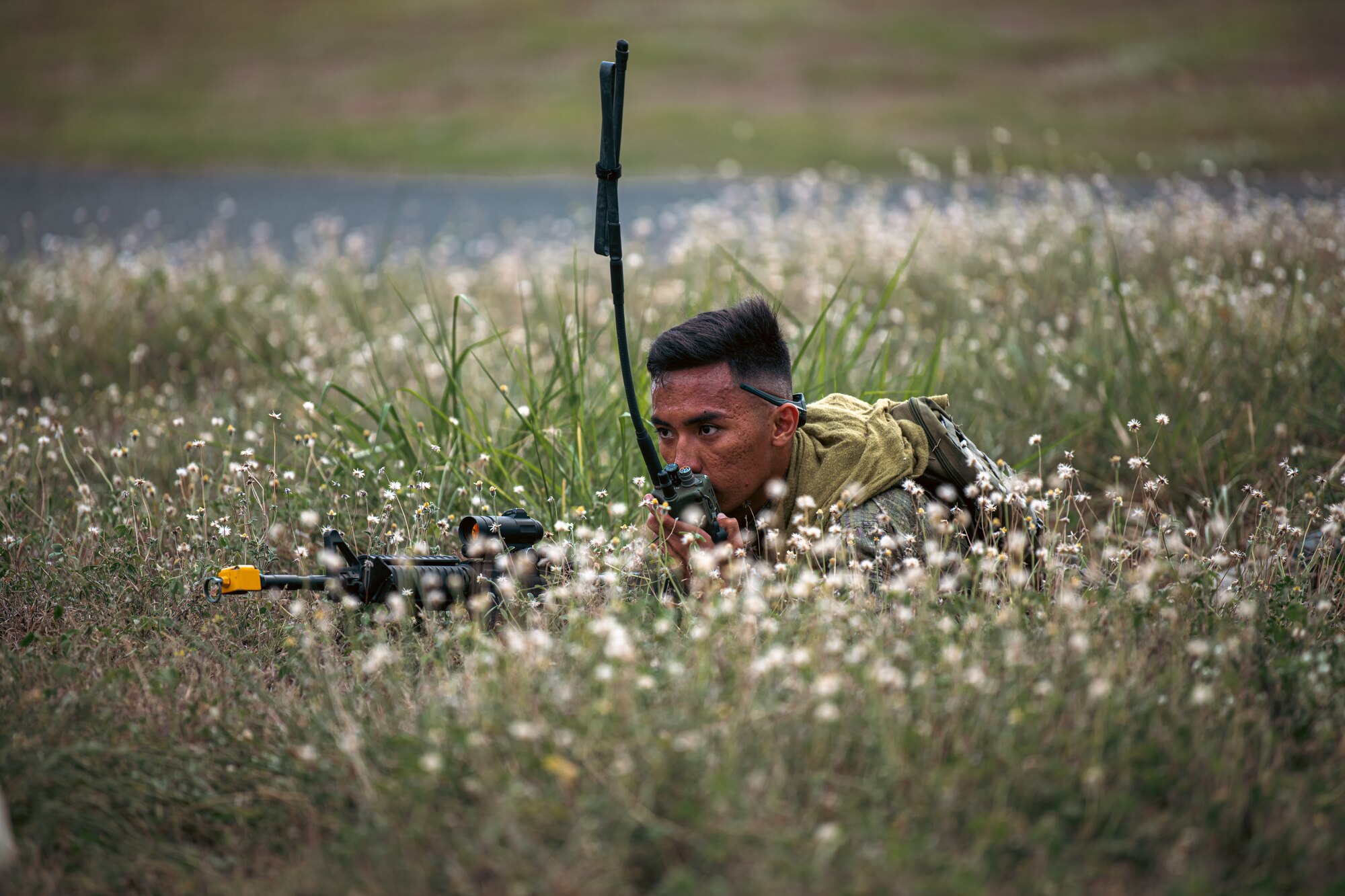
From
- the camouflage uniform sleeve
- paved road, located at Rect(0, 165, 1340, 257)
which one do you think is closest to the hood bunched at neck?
the camouflage uniform sleeve

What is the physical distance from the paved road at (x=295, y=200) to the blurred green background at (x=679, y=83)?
51.2 inches

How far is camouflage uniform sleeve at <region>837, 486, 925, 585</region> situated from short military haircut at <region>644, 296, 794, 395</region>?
511mm

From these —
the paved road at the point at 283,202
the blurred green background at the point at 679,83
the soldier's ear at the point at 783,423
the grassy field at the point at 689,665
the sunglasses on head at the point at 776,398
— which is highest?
the blurred green background at the point at 679,83

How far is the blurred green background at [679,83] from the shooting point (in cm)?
1797

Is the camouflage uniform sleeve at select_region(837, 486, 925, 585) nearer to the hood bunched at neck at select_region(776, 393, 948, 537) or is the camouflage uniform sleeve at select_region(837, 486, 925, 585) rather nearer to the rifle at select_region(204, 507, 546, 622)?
the hood bunched at neck at select_region(776, 393, 948, 537)

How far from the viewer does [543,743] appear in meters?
2.54

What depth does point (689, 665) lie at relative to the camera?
295 centimetres

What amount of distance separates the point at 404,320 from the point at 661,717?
5.58 meters

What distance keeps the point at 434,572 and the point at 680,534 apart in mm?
757

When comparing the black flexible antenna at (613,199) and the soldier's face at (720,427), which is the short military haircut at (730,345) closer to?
the soldier's face at (720,427)

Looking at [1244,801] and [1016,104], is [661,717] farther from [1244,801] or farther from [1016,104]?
[1016,104]

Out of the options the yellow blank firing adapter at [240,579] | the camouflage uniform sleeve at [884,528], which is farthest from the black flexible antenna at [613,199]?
the yellow blank firing adapter at [240,579]

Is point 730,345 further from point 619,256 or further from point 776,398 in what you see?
point 619,256

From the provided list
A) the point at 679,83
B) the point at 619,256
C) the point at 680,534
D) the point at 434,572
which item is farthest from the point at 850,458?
the point at 679,83
